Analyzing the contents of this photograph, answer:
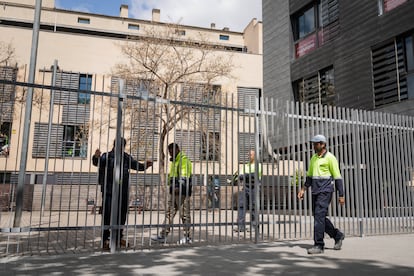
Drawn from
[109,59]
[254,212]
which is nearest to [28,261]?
[254,212]

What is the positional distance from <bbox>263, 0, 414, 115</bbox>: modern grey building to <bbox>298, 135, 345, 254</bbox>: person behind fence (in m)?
5.65

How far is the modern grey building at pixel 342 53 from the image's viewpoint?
1142cm

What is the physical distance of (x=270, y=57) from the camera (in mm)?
17578

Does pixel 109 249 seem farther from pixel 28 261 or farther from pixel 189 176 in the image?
pixel 189 176

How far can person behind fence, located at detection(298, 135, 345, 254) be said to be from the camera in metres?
6.14

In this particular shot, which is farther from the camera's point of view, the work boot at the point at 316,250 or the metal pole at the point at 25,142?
the metal pole at the point at 25,142

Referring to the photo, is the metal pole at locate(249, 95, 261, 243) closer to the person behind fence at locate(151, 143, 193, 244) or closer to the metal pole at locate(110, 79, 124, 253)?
the person behind fence at locate(151, 143, 193, 244)

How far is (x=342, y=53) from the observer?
44.1 feet

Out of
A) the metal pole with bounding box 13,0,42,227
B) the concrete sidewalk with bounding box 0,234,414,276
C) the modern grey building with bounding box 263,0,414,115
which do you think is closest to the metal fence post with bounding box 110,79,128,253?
the concrete sidewalk with bounding box 0,234,414,276

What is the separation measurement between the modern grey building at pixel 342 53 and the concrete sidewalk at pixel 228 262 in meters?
6.40

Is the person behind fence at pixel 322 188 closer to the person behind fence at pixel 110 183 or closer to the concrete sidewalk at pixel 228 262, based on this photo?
the concrete sidewalk at pixel 228 262

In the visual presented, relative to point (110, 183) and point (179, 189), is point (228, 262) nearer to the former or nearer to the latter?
point (179, 189)

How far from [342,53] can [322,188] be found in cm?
859

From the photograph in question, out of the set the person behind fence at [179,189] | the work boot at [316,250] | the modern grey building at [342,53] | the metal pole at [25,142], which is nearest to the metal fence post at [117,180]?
the person behind fence at [179,189]
